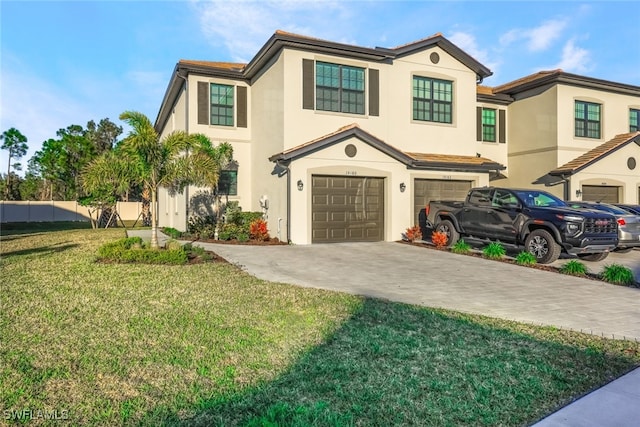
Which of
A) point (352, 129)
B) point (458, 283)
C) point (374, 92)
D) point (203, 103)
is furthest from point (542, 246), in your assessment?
point (203, 103)

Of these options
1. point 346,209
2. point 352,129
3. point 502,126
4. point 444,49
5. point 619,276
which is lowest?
point 619,276

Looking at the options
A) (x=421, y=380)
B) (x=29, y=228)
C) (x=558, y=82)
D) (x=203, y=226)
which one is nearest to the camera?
(x=421, y=380)

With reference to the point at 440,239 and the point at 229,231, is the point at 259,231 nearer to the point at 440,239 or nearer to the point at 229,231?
the point at 229,231

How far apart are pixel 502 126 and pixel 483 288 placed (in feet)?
51.2

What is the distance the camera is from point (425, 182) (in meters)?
17.0

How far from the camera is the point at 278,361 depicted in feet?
13.9

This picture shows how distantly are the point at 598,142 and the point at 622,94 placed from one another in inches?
122

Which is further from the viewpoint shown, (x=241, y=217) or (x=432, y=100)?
(x=432, y=100)

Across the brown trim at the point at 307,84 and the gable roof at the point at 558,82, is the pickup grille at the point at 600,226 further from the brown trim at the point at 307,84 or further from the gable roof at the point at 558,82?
the gable roof at the point at 558,82

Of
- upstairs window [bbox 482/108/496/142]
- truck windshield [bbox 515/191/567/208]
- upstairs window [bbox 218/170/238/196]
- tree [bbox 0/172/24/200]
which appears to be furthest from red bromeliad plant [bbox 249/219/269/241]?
tree [bbox 0/172/24/200]

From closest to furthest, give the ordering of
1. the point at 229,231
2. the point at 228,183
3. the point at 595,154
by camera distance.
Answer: the point at 229,231, the point at 228,183, the point at 595,154

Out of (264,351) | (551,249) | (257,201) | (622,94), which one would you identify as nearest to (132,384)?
(264,351)

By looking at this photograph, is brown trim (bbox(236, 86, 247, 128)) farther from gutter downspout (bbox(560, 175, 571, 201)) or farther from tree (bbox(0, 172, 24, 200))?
tree (bbox(0, 172, 24, 200))

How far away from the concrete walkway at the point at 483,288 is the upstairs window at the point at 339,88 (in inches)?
226
